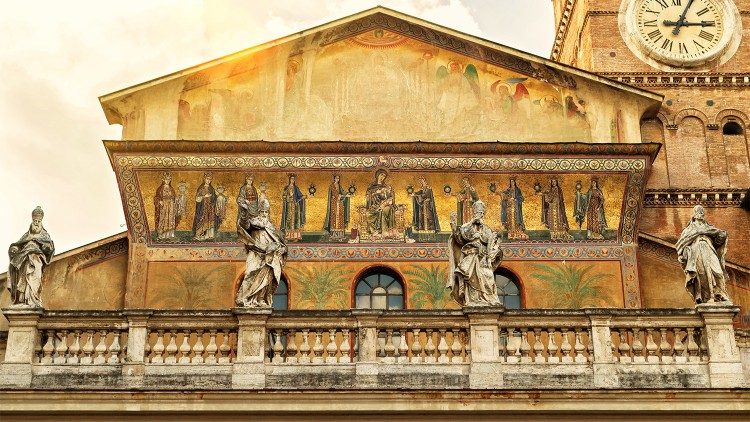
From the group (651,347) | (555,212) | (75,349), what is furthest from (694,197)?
(75,349)

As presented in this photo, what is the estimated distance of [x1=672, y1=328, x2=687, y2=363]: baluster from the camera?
1482 cm

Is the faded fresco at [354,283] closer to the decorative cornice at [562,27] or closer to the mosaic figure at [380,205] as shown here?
the mosaic figure at [380,205]

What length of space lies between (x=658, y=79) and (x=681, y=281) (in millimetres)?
6293

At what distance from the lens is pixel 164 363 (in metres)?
14.9

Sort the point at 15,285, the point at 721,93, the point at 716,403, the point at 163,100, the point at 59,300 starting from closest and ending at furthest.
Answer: the point at 716,403 → the point at 15,285 → the point at 59,300 → the point at 163,100 → the point at 721,93

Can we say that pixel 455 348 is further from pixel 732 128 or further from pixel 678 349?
pixel 732 128

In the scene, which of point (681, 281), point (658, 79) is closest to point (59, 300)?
point (681, 281)

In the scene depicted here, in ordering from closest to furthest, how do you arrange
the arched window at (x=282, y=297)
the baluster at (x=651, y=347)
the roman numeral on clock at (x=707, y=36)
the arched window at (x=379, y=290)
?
the baluster at (x=651, y=347) → the arched window at (x=282, y=297) → the arched window at (x=379, y=290) → the roman numeral on clock at (x=707, y=36)

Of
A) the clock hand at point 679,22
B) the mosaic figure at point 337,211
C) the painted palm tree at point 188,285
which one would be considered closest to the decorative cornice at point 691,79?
the clock hand at point 679,22

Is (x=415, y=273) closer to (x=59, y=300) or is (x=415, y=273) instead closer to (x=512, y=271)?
(x=512, y=271)

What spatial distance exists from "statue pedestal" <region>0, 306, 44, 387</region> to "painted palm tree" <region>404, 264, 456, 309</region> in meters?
6.64

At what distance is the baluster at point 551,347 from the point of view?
14.9m

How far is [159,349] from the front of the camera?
49.2 ft

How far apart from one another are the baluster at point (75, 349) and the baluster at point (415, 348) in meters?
3.89
